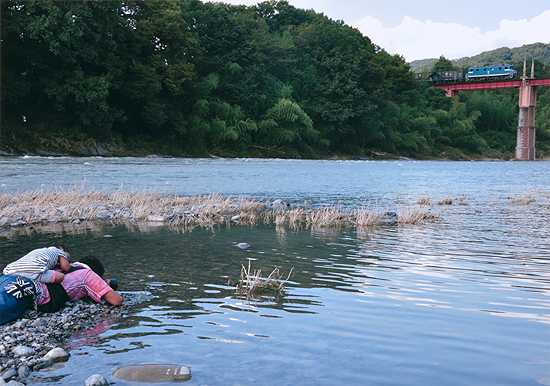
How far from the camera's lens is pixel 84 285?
6.33 m

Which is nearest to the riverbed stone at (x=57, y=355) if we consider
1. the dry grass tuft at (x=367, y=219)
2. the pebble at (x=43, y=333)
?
the pebble at (x=43, y=333)

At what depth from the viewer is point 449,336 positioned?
5.22m

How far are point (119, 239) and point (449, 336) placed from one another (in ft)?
27.5

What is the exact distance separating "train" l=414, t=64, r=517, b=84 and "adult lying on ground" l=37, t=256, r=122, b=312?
108322 mm

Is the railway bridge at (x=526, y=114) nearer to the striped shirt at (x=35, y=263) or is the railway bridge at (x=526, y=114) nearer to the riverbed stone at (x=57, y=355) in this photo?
the striped shirt at (x=35, y=263)

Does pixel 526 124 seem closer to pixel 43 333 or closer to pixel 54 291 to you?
pixel 54 291

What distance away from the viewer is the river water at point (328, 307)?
4441 mm

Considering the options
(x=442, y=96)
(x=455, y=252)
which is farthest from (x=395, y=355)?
(x=442, y=96)

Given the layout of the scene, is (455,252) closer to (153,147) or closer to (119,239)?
(119,239)

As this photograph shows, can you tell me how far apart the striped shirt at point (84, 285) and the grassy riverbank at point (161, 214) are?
23.6 feet

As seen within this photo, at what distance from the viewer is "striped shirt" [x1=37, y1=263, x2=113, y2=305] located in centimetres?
624

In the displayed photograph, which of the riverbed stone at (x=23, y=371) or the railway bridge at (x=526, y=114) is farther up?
the railway bridge at (x=526, y=114)

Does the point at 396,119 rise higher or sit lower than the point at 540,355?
higher

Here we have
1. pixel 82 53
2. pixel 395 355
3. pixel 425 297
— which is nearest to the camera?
pixel 395 355
